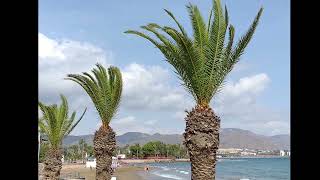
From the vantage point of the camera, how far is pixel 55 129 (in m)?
23.6

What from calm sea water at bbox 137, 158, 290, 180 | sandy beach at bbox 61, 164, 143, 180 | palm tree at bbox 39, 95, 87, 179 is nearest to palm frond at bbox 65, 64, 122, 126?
palm tree at bbox 39, 95, 87, 179

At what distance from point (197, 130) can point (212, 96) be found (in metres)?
0.87

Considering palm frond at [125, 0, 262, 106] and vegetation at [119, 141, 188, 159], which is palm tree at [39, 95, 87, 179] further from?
vegetation at [119, 141, 188, 159]

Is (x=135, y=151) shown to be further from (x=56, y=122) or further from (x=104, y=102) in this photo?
(x=104, y=102)

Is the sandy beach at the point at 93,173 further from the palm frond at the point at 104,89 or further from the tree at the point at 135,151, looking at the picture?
the tree at the point at 135,151

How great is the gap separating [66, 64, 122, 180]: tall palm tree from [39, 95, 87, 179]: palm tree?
219 inches

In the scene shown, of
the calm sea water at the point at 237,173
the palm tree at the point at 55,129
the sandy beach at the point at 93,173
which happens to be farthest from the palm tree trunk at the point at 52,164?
the sandy beach at the point at 93,173

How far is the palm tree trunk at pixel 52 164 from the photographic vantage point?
2362 centimetres
